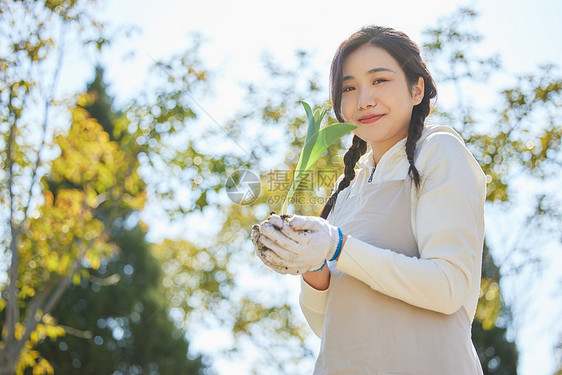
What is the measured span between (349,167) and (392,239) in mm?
445

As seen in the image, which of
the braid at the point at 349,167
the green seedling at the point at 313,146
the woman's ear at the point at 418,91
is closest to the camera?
the green seedling at the point at 313,146

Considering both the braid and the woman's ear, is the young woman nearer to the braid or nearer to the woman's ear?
the woman's ear

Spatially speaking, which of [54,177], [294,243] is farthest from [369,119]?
[54,177]

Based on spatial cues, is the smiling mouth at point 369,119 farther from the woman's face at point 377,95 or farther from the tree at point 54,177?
the tree at point 54,177

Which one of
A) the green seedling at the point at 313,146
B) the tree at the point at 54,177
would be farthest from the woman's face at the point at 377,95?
the tree at the point at 54,177

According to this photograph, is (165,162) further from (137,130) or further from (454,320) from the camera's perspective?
(454,320)

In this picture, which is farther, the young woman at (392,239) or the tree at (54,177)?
the tree at (54,177)

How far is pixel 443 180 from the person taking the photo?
1.26 m

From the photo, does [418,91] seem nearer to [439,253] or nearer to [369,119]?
[369,119]

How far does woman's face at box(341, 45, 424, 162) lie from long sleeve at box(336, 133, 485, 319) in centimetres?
21

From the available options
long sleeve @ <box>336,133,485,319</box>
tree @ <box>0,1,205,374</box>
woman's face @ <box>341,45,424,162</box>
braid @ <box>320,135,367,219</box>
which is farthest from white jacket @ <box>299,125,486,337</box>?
tree @ <box>0,1,205,374</box>

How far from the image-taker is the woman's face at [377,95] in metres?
1.45

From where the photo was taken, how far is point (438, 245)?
1.20 m

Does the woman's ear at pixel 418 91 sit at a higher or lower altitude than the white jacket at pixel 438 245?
higher
